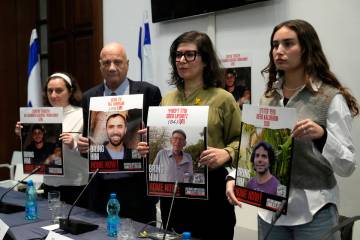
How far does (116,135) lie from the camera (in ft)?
6.80

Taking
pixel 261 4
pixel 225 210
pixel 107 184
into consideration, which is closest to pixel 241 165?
pixel 225 210

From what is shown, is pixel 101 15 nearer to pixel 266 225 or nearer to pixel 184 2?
pixel 184 2

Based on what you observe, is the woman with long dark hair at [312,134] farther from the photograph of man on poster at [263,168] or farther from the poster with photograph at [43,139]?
the poster with photograph at [43,139]

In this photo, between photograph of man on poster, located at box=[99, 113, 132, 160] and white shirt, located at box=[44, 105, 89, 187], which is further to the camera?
white shirt, located at box=[44, 105, 89, 187]

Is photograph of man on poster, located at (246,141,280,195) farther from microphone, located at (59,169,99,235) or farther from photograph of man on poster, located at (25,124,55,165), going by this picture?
photograph of man on poster, located at (25,124,55,165)

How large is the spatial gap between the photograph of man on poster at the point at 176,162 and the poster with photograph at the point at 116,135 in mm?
230

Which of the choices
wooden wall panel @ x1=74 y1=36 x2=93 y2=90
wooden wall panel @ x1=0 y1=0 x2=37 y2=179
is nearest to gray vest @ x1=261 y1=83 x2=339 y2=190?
wooden wall panel @ x1=74 y1=36 x2=93 y2=90

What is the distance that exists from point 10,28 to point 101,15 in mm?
1778

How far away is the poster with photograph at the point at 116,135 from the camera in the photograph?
2045mm

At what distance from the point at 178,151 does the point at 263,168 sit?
0.43 m

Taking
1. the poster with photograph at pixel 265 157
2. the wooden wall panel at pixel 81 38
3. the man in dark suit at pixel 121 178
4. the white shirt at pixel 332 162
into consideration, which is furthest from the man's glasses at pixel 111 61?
the wooden wall panel at pixel 81 38

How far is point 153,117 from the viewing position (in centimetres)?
187

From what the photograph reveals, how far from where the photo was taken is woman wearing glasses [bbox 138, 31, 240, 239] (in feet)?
6.50

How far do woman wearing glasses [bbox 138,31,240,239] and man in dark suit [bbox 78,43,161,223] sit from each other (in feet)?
1.03
